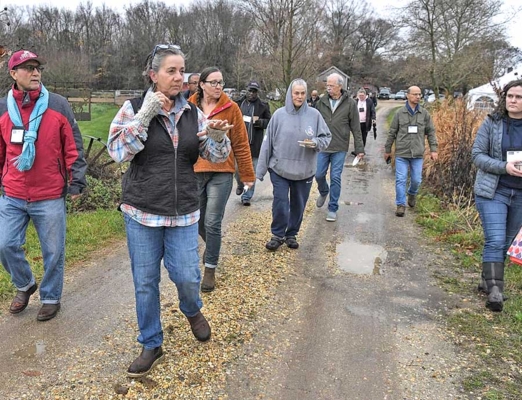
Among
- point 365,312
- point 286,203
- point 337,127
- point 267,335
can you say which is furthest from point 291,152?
point 267,335

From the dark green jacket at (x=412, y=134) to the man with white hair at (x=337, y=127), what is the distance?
2.94ft

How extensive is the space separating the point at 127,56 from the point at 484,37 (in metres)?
43.6

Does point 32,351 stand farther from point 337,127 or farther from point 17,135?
point 337,127

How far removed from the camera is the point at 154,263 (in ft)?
9.74

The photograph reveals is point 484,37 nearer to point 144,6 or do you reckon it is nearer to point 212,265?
point 212,265

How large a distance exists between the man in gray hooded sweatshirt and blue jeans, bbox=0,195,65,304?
7.94ft

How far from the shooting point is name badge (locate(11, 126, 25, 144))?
345 cm

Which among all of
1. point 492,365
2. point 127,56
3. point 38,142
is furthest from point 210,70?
point 127,56

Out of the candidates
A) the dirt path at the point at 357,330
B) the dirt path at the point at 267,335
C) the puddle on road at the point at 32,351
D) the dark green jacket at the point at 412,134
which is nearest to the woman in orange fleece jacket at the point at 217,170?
the dirt path at the point at 267,335

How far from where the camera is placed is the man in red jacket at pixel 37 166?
3.48 meters

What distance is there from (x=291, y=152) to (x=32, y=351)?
130 inches

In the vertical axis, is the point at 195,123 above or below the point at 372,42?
below

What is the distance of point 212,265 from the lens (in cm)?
439

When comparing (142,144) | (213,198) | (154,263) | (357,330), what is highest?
(142,144)
